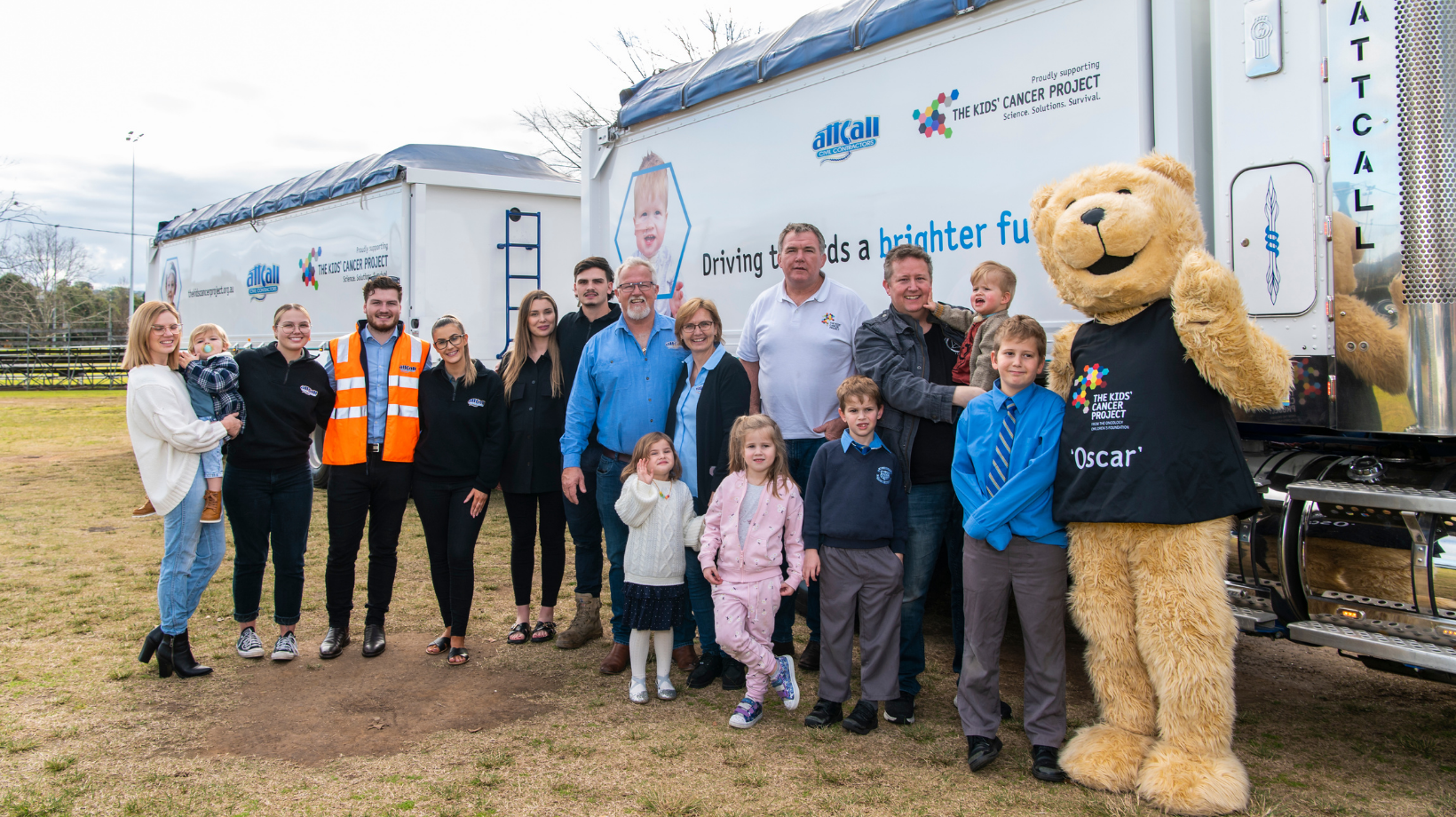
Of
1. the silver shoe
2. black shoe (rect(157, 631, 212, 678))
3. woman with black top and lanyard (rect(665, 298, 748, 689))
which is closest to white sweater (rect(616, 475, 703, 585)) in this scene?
woman with black top and lanyard (rect(665, 298, 748, 689))

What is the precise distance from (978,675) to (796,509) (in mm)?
926

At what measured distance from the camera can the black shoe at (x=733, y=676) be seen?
4.08m

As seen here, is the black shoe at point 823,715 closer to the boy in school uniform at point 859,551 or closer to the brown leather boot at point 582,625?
the boy in school uniform at point 859,551

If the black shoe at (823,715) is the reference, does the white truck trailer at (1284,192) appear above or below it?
above

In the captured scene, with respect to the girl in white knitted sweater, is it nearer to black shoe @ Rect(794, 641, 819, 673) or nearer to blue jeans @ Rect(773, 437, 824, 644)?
blue jeans @ Rect(773, 437, 824, 644)

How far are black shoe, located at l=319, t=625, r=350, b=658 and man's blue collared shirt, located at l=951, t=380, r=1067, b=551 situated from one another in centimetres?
308

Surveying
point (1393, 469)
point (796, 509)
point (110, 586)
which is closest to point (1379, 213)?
point (1393, 469)

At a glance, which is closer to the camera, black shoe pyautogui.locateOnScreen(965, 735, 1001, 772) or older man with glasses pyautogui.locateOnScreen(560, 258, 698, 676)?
black shoe pyautogui.locateOnScreen(965, 735, 1001, 772)

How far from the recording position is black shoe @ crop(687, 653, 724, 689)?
4.10m

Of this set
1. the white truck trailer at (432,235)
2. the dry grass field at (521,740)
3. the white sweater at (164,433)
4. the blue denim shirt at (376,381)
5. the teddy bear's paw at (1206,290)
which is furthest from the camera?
the white truck trailer at (432,235)

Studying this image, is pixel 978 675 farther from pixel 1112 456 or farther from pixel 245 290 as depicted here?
pixel 245 290

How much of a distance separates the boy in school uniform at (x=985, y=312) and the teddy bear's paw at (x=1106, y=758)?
4.05 ft

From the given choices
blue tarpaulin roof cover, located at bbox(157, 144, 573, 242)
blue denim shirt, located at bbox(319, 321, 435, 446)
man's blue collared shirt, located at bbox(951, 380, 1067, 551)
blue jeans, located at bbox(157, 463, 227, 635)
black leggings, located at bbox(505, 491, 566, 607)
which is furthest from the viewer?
blue tarpaulin roof cover, located at bbox(157, 144, 573, 242)

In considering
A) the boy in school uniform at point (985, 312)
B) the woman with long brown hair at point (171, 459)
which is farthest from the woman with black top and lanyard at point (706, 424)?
the woman with long brown hair at point (171, 459)
